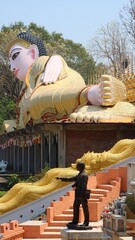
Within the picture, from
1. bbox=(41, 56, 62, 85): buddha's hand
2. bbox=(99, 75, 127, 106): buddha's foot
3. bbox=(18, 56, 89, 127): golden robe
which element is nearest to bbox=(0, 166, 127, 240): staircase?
bbox=(99, 75, 127, 106): buddha's foot

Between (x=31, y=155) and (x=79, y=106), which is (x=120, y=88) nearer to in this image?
(x=79, y=106)

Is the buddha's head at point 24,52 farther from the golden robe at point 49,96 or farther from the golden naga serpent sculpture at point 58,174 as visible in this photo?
the golden naga serpent sculpture at point 58,174

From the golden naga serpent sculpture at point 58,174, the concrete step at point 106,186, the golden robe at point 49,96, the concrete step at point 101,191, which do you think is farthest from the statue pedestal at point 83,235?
the golden robe at point 49,96

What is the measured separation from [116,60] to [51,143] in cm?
2122

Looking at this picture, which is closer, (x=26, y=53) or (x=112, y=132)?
(x=112, y=132)

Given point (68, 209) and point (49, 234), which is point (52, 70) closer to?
point (68, 209)

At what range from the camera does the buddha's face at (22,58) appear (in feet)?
107

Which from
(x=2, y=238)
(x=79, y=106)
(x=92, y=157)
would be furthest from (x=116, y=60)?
(x=2, y=238)

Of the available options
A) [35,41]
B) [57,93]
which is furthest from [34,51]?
[57,93]

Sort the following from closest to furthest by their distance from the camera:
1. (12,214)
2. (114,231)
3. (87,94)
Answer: (114,231) → (12,214) → (87,94)

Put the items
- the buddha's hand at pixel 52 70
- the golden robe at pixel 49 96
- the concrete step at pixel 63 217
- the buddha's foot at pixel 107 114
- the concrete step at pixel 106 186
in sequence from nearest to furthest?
the concrete step at pixel 63 217 → the concrete step at pixel 106 186 → the buddha's foot at pixel 107 114 → the golden robe at pixel 49 96 → the buddha's hand at pixel 52 70

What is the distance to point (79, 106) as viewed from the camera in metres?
24.2

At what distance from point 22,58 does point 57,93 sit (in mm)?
7626

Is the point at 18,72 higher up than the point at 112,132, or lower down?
higher up
